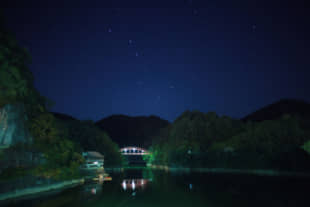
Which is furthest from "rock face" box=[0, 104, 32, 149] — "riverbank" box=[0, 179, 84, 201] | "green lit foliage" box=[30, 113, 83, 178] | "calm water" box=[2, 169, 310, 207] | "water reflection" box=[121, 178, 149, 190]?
"water reflection" box=[121, 178, 149, 190]

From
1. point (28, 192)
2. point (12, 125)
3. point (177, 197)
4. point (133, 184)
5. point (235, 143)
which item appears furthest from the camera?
point (235, 143)

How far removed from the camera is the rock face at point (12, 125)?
69.6ft

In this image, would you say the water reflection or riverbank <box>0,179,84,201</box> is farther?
the water reflection

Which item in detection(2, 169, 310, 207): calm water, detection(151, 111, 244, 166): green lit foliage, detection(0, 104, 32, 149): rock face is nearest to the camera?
detection(2, 169, 310, 207): calm water

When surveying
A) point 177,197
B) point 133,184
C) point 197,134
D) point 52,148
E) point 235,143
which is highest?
point 197,134

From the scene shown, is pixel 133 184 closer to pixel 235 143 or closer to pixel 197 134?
pixel 235 143

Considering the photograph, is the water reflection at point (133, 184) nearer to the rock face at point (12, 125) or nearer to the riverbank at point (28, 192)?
the riverbank at point (28, 192)

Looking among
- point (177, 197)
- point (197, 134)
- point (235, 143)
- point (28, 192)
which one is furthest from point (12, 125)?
point (197, 134)

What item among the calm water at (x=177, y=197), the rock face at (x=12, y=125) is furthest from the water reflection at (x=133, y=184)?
the rock face at (x=12, y=125)

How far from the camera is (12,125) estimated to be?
2208 cm

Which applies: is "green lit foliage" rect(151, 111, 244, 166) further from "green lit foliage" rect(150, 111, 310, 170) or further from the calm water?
the calm water

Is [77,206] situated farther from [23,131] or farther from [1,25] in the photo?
[1,25]

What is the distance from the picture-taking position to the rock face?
21219mm

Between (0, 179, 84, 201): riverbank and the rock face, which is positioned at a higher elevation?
the rock face
